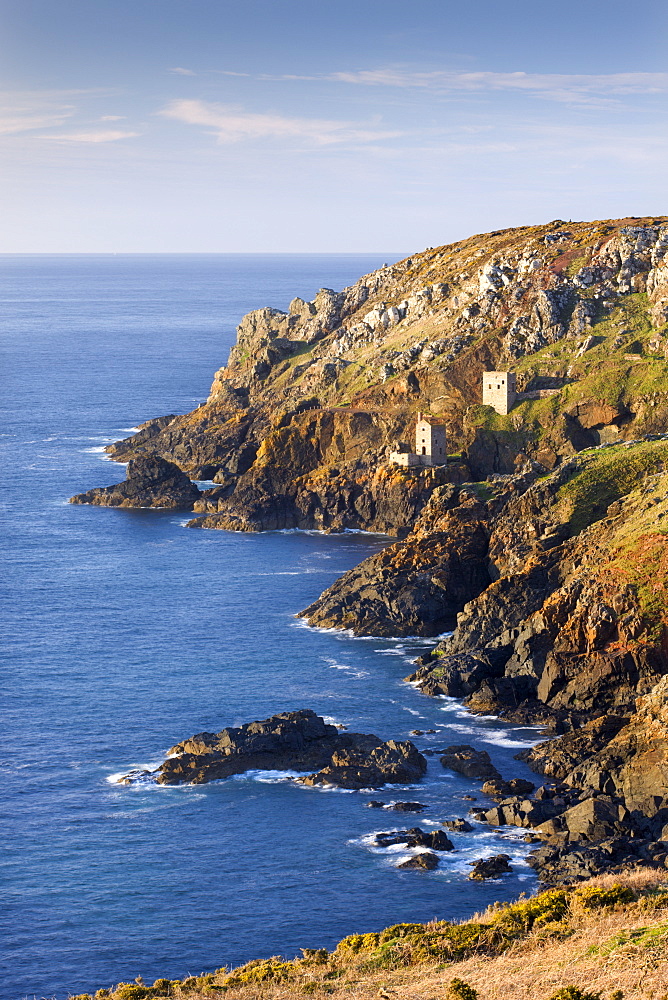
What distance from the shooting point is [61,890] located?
82.8 metres

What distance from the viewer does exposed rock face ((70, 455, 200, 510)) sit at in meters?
195

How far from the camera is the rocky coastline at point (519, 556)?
308ft

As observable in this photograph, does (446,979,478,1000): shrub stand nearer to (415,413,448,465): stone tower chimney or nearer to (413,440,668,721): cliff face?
(413,440,668,721): cliff face

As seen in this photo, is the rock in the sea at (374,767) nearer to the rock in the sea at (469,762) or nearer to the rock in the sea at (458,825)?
the rock in the sea at (469,762)

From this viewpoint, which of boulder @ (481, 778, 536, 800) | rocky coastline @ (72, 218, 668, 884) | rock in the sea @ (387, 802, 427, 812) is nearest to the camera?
rock in the sea @ (387, 802, 427, 812)

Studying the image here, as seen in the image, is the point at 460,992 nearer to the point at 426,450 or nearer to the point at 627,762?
the point at 627,762

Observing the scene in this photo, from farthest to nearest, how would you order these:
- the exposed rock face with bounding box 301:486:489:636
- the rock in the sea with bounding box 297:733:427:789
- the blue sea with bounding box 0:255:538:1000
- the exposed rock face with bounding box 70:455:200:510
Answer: the exposed rock face with bounding box 70:455:200:510 → the exposed rock face with bounding box 301:486:489:636 → the rock in the sea with bounding box 297:733:427:789 → the blue sea with bounding box 0:255:538:1000

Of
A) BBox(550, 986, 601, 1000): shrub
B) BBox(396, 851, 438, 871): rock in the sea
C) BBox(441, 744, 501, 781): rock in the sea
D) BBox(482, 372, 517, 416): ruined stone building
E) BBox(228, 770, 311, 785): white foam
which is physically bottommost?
BBox(396, 851, 438, 871): rock in the sea

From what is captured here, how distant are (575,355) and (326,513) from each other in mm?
44557

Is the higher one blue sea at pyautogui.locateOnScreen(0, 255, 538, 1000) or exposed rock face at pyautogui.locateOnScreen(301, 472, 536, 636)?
exposed rock face at pyautogui.locateOnScreen(301, 472, 536, 636)

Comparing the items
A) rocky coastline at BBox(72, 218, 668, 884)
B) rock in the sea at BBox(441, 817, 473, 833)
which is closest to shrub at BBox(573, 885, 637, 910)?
rocky coastline at BBox(72, 218, 668, 884)

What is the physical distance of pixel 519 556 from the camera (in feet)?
442

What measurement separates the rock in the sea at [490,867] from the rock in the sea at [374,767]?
1431 centimetres

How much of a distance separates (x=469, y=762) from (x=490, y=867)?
16.6m
